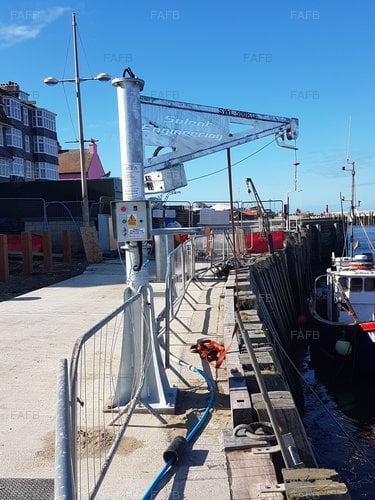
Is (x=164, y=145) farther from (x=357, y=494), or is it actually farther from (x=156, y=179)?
(x=357, y=494)

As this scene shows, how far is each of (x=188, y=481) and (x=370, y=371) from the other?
36.3 feet

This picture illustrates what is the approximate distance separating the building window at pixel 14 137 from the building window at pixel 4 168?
2780 mm

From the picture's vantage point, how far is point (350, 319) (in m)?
14.9

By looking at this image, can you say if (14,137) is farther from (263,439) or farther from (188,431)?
(263,439)

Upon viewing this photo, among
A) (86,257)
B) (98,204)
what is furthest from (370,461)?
(98,204)

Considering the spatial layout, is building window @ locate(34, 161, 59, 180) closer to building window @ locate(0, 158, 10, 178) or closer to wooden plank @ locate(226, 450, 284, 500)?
building window @ locate(0, 158, 10, 178)

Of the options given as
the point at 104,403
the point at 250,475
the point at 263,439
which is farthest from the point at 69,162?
the point at 250,475

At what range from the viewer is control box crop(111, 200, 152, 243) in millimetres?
4973

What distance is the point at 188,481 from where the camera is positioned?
374 centimetres

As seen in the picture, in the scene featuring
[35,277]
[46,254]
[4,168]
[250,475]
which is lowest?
[250,475]

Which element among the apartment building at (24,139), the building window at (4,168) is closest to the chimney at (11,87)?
the apartment building at (24,139)

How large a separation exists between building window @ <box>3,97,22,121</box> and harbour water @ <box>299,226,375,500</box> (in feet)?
141

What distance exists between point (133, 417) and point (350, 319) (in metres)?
11.3

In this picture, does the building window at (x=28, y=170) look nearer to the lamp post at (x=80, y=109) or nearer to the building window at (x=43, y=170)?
the building window at (x=43, y=170)
